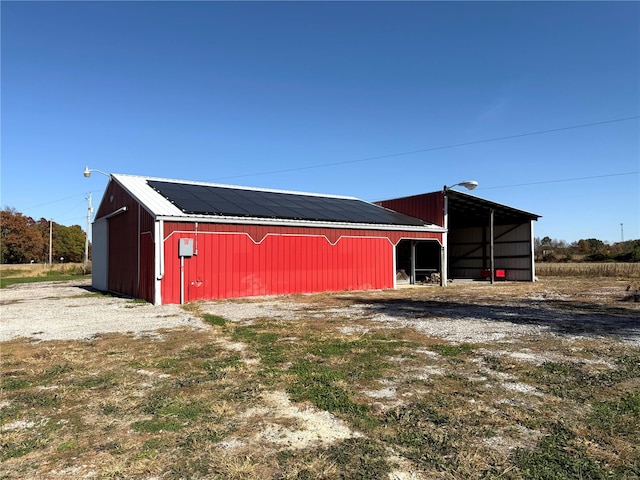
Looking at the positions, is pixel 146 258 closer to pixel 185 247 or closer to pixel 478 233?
pixel 185 247

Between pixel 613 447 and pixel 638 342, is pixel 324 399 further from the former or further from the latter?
pixel 638 342

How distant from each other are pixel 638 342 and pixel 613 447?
4.67m

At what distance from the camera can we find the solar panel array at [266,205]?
1488 centimetres

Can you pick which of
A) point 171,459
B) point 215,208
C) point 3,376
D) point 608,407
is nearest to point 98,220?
point 215,208

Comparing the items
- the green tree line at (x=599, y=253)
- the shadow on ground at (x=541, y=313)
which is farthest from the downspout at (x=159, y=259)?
the green tree line at (x=599, y=253)

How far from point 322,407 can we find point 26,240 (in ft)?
247

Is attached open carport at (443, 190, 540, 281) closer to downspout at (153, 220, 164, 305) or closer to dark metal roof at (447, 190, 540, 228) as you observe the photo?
dark metal roof at (447, 190, 540, 228)

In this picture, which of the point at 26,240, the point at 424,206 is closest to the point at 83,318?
the point at 424,206

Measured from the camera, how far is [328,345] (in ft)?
21.5

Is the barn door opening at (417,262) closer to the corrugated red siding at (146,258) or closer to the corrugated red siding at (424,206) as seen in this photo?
the corrugated red siding at (424,206)

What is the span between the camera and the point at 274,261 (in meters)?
15.3

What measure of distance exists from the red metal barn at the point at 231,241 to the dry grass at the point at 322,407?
6111mm

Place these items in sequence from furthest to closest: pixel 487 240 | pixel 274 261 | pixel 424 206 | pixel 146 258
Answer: pixel 487 240, pixel 424 206, pixel 274 261, pixel 146 258

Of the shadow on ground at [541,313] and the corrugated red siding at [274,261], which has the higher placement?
the corrugated red siding at [274,261]
